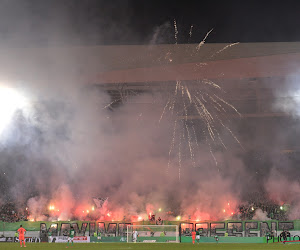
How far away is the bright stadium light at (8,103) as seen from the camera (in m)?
23.8

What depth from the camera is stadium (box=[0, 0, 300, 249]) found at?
22.9 m

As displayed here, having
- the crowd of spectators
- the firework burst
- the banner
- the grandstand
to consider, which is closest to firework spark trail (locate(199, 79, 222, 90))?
the firework burst

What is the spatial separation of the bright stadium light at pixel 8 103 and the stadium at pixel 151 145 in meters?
0.12

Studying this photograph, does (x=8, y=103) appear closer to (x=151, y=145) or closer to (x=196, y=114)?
(x=151, y=145)

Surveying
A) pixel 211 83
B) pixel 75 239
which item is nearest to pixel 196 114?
pixel 211 83

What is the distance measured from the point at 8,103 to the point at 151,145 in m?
12.4

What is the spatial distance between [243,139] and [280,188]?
17.1 ft

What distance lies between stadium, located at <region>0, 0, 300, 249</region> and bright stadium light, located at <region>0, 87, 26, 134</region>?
119mm

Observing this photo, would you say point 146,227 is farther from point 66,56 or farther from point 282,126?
point 282,126

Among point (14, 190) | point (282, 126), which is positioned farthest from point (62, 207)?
point (282, 126)

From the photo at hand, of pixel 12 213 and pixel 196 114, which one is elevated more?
pixel 196 114

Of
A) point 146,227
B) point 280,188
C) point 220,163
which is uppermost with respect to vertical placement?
point 220,163

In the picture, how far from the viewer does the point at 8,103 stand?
25219 mm

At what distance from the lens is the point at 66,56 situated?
22203 millimetres
